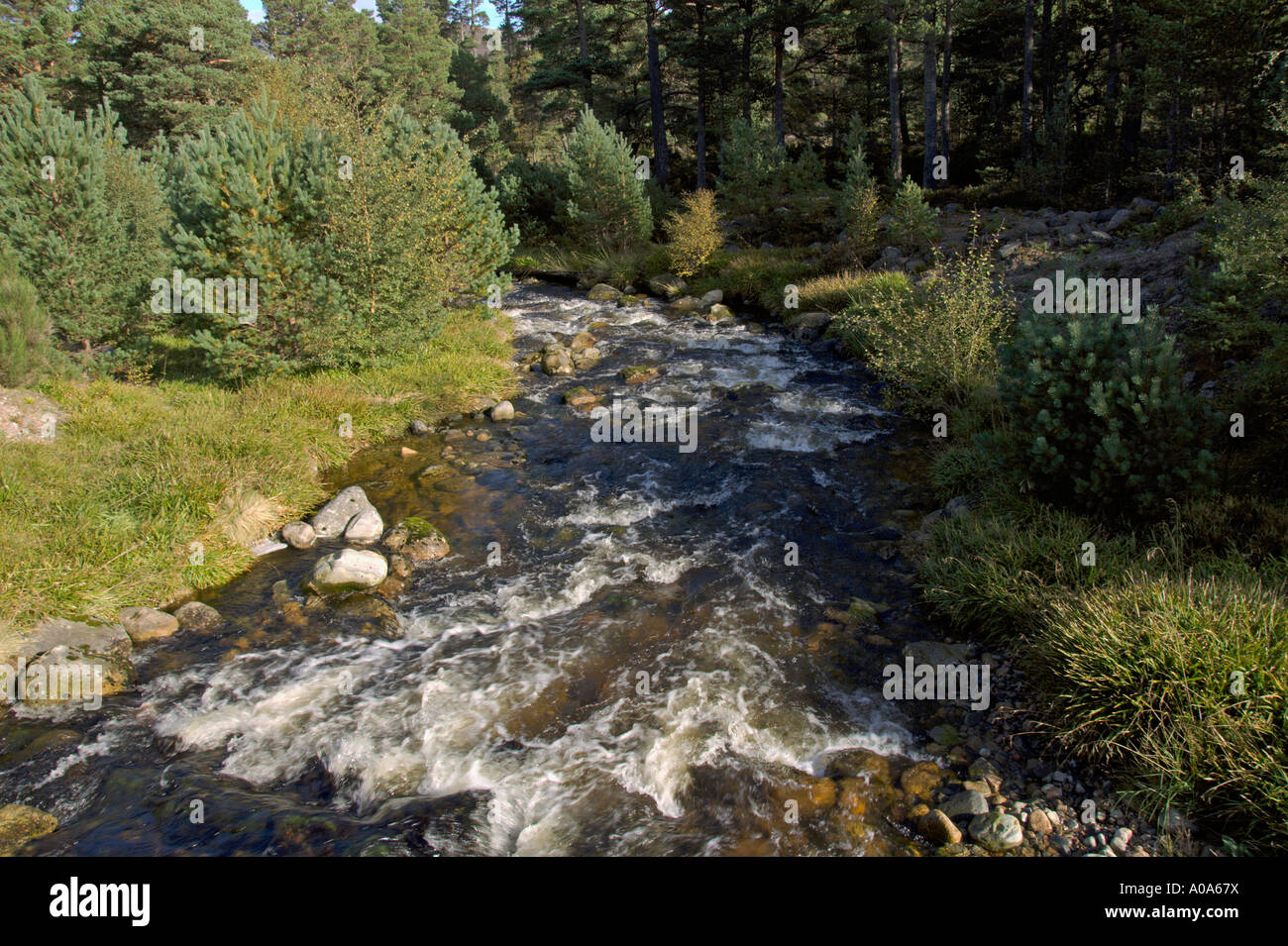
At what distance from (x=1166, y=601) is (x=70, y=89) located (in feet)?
162

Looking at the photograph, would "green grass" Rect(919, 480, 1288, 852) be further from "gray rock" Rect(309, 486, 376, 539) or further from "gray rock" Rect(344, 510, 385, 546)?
"gray rock" Rect(309, 486, 376, 539)

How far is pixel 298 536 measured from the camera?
9.73m

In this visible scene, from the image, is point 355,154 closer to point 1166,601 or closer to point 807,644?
point 807,644

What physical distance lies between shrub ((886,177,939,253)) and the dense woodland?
102 millimetres

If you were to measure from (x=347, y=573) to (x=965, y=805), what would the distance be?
721 cm

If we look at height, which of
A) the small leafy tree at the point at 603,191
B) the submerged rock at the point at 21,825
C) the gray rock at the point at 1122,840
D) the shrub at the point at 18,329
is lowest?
the submerged rock at the point at 21,825

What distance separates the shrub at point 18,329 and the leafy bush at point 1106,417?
14420mm

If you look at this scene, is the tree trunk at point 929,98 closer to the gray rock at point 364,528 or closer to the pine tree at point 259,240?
the pine tree at point 259,240

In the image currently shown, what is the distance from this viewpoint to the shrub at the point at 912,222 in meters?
20.0

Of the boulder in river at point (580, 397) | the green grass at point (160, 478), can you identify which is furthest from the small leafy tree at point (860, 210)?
the green grass at point (160, 478)

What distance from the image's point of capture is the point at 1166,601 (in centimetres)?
572

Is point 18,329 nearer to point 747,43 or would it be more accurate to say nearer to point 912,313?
point 912,313

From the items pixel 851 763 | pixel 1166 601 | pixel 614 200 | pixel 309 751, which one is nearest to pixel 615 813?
pixel 851 763
